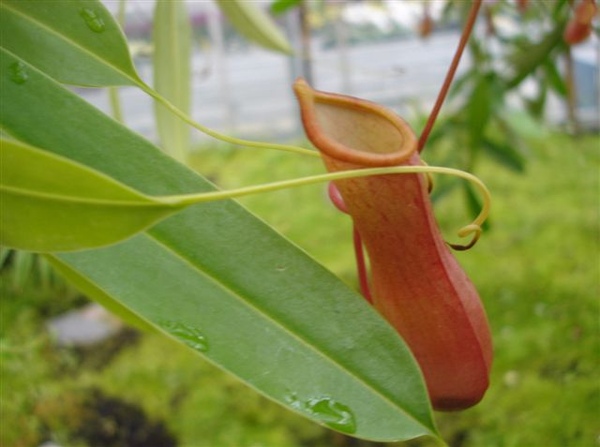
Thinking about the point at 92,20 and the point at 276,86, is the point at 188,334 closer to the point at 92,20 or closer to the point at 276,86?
the point at 92,20

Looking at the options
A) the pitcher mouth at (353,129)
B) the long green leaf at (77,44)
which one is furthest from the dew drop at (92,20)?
the pitcher mouth at (353,129)

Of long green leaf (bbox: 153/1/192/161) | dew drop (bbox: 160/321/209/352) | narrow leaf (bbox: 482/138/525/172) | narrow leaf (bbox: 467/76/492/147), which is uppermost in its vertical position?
long green leaf (bbox: 153/1/192/161)

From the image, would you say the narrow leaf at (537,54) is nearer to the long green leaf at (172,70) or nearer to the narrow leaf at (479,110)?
the narrow leaf at (479,110)

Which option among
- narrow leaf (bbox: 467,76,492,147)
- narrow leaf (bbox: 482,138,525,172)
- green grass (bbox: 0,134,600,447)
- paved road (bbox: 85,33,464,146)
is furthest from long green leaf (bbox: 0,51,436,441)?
paved road (bbox: 85,33,464,146)

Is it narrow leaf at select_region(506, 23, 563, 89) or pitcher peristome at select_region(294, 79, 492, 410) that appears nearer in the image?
pitcher peristome at select_region(294, 79, 492, 410)

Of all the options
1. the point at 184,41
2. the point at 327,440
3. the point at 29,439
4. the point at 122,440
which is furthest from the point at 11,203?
the point at 122,440

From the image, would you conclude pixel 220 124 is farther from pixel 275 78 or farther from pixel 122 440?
pixel 122 440

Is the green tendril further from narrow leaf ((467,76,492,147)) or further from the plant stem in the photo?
narrow leaf ((467,76,492,147))
